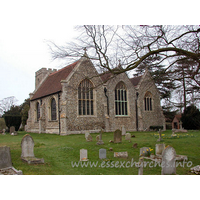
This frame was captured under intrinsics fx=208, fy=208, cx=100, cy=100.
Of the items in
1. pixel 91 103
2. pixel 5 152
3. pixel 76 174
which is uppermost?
pixel 91 103

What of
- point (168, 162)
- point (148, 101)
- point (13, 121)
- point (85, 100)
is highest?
point (148, 101)

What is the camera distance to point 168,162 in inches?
276

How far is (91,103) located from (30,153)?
49.2 ft

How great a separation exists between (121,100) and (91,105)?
4344 millimetres

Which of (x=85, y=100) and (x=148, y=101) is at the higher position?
(x=148, y=101)

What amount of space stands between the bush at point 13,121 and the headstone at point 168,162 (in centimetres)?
3257

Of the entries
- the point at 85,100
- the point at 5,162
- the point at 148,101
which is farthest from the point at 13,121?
the point at 5,162

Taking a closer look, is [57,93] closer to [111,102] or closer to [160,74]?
[111,102]

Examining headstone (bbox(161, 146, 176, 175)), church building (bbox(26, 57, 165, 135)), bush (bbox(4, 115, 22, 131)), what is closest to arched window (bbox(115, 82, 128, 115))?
church building (bbox(26, 57, 165, 135))

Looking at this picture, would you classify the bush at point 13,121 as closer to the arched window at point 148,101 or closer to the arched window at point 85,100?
the arched window at point 85,100

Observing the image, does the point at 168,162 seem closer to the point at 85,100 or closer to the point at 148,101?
the point at 85,100

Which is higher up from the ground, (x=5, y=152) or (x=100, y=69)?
(x=100, y=69)

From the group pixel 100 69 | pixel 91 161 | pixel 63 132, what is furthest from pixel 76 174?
pixel 63 132

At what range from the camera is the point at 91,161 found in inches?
347
